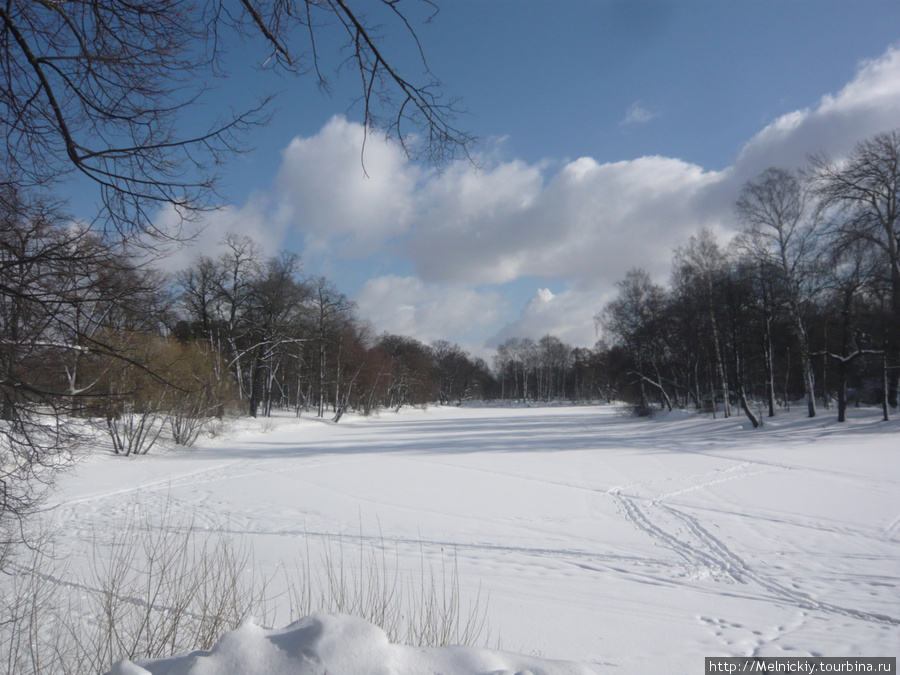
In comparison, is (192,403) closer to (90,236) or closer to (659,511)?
(659,511)

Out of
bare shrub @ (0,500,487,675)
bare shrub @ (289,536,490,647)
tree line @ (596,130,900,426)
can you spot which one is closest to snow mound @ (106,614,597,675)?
bare shrub @ (0,500,487,675)

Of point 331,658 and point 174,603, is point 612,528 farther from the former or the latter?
point 331,658

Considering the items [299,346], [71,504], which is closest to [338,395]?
[299,346]

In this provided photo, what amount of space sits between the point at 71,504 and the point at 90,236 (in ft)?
33.5

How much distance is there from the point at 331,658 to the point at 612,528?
7.33 metres

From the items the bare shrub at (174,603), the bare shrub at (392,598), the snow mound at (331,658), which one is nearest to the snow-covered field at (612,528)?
the snow mound at (331,658)

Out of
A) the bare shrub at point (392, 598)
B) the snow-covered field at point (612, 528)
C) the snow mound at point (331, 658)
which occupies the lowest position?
the snow-covered field at point (612, 528)

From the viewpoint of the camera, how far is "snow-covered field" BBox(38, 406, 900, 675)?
4.71 m

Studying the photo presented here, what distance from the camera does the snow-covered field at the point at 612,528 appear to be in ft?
15.4

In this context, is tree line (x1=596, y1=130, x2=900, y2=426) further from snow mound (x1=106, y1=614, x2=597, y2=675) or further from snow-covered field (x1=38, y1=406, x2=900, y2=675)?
snow mound (x1=106, y1=614, x2=597, y2=675)

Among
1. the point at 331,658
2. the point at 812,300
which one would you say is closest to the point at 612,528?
the point at 331,658

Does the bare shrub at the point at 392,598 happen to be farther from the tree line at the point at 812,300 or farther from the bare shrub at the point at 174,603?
the tree line at the point at 812,300

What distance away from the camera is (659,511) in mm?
9562

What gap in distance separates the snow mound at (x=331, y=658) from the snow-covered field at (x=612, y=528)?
0.08ft
